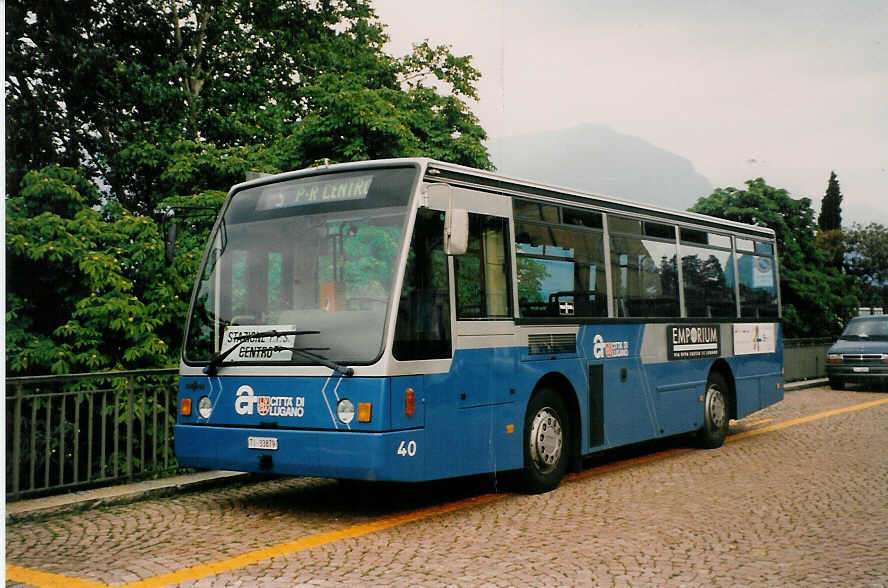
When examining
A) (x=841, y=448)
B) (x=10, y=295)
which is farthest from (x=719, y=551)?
(x=10, y=295)

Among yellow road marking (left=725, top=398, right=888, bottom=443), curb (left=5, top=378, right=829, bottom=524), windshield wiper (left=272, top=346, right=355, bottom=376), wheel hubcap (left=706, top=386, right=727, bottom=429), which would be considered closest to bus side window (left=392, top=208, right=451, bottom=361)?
windshield wiper (left=272, top=346, right=355, bottom=376)

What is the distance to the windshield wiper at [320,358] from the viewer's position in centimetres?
745

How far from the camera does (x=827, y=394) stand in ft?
74.6

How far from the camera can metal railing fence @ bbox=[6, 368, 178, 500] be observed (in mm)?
8617

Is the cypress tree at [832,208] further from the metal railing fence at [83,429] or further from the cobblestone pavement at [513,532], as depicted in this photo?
the metal railing fence at [83,429]

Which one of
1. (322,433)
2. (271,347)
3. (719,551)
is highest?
(271,347)

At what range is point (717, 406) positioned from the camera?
42.2ft

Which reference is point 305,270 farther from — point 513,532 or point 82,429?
point 82,429

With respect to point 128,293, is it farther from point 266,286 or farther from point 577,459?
point 577,459

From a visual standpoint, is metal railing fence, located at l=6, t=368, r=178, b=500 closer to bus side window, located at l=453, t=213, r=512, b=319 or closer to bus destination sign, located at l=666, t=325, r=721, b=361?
bus side window, located at l=453, t=213, r=512, b=319

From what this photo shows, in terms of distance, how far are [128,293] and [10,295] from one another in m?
1.95

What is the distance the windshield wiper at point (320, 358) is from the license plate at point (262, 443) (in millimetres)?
726

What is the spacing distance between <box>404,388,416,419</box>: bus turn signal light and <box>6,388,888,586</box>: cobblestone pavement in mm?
897

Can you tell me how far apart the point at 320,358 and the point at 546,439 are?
8.95 feet
